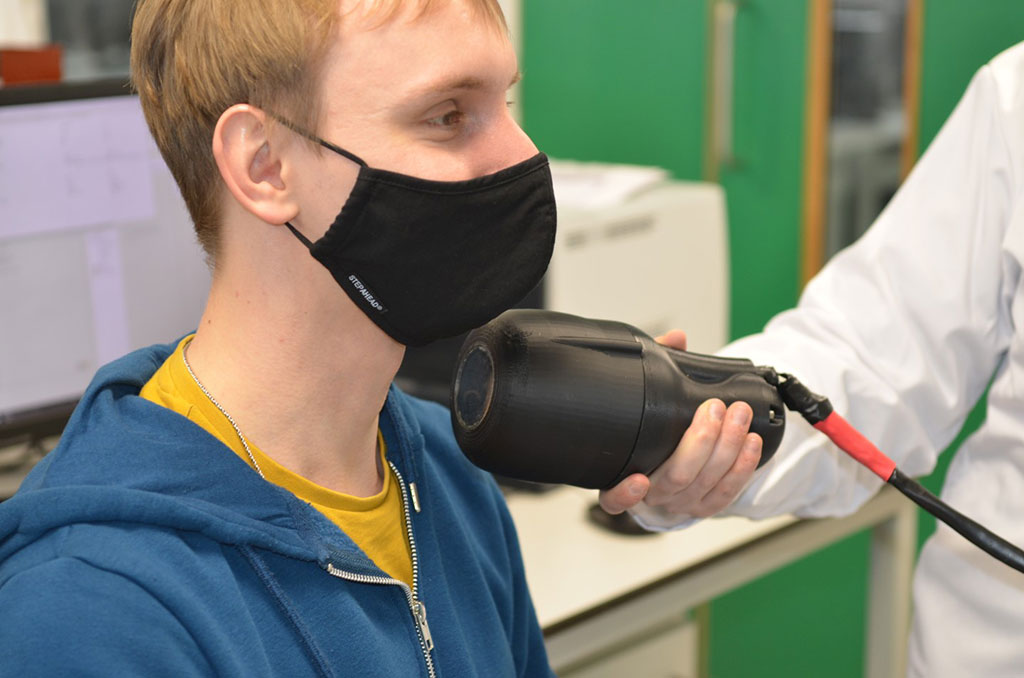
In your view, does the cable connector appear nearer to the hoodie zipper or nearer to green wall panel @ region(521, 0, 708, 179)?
the hoodie zipper

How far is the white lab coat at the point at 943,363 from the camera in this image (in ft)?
4.36

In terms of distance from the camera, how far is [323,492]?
1.02 metres

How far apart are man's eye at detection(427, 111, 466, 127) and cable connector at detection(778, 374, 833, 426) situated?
40 cm

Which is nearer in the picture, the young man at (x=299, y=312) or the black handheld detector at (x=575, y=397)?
the young man at (x=299, y=312)

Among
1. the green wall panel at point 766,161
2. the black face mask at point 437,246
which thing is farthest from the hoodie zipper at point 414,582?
the green wall panel at point 766,161

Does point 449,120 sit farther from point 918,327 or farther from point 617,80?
point 617,80

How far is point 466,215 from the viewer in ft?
3.29

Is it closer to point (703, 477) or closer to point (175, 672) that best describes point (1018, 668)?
point (703, 477)

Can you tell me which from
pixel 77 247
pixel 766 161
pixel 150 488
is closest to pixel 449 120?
pixel 150 488

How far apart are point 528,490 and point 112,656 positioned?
4.08 feet

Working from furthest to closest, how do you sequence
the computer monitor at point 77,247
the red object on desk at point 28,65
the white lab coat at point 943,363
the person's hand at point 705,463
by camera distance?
the red object on desk at point 28,65 → the computer monitor at point 77,247 → the white lab coat at point 943,363 → the person's hand at point 705,463

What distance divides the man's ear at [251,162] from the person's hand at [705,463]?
1.29ft

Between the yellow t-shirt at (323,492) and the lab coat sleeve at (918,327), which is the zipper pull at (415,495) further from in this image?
the lab coat sleeve at (918,327)

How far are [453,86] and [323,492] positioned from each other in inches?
14.3
